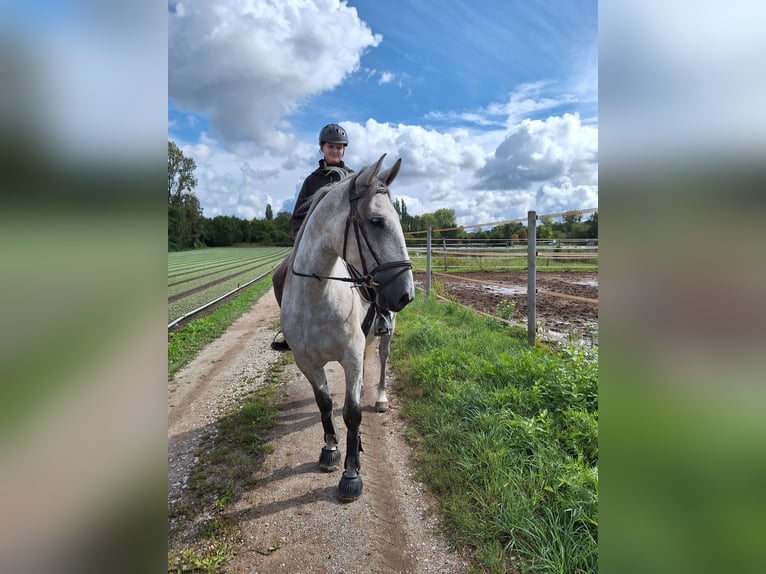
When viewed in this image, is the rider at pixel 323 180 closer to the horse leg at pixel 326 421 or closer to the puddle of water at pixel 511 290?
the horse leg at pixel 326 421

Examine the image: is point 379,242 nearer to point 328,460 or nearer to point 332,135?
point 328,460

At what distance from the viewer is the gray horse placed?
8.07 ft

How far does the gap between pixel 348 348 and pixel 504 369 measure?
2277mm

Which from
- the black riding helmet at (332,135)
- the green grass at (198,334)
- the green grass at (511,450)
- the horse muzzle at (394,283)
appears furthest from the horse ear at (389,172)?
the green grass at (198,334)

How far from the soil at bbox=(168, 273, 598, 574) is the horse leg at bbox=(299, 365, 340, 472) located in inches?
3.5

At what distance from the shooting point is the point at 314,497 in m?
2.95

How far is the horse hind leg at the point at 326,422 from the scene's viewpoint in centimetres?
328

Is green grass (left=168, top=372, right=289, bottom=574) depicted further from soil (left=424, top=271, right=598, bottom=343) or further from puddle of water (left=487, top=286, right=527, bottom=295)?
puddle of water (left=487, top=286, right=527, bottom=295)

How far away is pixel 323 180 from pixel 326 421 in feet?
8.68

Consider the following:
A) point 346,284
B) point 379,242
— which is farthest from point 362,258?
point 346,284

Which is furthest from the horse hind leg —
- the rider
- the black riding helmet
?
the black riding helmet
